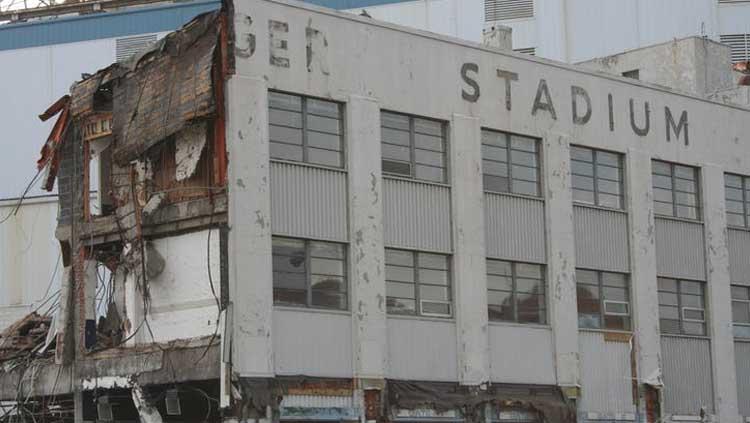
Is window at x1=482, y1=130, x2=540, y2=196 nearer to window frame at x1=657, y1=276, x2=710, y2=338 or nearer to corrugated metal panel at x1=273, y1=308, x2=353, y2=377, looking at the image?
window frame at x1=657, y1=276, x2=710, y2=338

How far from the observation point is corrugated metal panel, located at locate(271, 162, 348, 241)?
92.6 feet

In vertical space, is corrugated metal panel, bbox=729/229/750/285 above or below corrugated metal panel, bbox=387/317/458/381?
above

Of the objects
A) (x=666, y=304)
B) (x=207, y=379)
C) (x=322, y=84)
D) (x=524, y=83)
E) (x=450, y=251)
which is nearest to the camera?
(x=207, y=379)

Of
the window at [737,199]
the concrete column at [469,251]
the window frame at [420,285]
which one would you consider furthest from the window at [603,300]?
the window at [737,199]

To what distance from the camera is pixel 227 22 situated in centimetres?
2797

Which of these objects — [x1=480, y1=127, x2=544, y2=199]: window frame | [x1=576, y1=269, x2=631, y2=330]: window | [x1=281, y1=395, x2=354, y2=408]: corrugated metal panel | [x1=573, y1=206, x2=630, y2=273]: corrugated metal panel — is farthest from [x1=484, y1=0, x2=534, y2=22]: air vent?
[x1=281, y1=395, x2=354, y2=408]: corrugated metal panel

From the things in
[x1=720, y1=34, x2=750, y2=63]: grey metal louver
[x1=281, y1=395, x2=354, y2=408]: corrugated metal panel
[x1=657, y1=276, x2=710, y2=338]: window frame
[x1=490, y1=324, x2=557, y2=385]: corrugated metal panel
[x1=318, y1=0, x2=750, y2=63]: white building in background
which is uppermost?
[x1=318, y1=0, x2=750, y2=63]: white building in background

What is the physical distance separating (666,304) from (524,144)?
6.17 metres

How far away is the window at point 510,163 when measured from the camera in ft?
107

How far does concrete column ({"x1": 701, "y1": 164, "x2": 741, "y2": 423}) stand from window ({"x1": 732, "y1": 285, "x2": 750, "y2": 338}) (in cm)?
51

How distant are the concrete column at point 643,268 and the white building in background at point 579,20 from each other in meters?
21.5

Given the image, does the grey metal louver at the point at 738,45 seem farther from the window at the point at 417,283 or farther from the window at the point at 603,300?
the window at the point at 417,283

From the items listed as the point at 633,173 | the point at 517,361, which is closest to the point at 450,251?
the point at 517,361

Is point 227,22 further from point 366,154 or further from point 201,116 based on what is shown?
point 366,154
